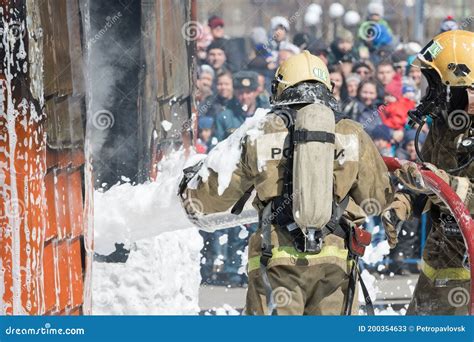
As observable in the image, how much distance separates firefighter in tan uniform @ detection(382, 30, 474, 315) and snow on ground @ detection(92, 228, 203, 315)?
1.70 m

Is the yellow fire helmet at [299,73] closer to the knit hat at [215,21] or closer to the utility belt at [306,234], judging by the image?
the utility belt at [306,234]

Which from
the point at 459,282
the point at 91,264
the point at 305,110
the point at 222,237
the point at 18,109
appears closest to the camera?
the point at 305,110

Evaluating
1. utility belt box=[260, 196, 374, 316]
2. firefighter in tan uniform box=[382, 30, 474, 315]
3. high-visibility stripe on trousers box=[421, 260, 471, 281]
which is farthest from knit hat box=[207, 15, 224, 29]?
utility belt box=[260, 196, 374, 316]

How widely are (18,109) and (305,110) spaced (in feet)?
4.46

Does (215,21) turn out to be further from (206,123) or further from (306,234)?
(306,234)

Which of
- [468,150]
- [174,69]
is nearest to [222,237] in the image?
[174,69]

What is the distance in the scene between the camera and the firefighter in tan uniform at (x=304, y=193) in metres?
4.96

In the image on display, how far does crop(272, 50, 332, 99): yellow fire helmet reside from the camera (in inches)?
205

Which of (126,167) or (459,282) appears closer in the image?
(459,282)

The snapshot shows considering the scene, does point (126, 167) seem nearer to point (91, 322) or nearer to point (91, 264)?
point (91, 264)

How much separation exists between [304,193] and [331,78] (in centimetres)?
374

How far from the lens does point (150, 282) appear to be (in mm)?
7156

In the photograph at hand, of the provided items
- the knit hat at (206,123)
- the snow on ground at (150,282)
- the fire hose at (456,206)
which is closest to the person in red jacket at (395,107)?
the knit hat at (206,123)

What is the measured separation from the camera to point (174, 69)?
7117 mm
